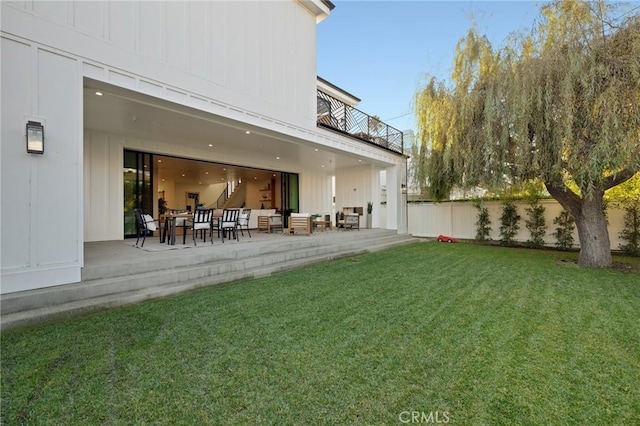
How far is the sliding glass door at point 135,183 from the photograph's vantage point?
7.61 metres

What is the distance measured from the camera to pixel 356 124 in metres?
9.53

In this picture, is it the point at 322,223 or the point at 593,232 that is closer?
the point at 593,232

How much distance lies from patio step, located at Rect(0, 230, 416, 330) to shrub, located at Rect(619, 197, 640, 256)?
27.2ft

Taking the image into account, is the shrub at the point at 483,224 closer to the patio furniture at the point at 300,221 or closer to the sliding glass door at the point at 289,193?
the patio furniture at the point at 300,221

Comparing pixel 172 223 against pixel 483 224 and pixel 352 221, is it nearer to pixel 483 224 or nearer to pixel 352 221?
pixel 352 221

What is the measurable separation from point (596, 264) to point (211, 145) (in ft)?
33.9

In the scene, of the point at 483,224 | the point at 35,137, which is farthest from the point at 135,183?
the point at 483,224

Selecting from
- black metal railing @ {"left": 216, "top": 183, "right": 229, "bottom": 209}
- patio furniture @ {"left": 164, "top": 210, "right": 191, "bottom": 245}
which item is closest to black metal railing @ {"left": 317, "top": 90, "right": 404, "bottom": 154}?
patio furniture @ {"left": 164, "top": 210, "right": 191, "bottom": 245}

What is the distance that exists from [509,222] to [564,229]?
1476 millimetres

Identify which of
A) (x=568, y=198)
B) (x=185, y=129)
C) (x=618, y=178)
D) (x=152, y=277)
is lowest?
(x=152, y=277)

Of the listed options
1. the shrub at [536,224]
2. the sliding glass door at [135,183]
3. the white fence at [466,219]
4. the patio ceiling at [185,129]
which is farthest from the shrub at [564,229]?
the sliding glass door at [135,183]

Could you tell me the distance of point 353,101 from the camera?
13125 millimetres

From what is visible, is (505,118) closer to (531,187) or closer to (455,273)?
(531,187)

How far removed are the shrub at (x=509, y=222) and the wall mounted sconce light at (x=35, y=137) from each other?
1193 cm
